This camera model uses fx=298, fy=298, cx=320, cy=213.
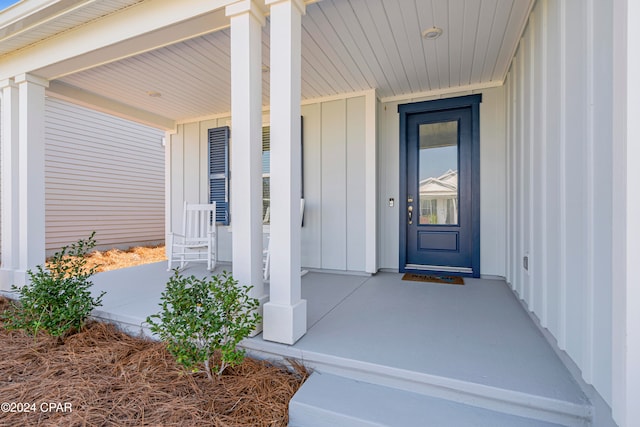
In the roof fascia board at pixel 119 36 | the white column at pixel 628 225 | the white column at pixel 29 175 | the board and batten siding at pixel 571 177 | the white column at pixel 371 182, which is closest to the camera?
the white column at pixel 628 225

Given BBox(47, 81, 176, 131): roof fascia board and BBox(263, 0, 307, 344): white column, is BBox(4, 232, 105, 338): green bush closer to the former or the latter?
BBox(263, 0, 307, 344): white column

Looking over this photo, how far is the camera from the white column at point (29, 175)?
9.78ft

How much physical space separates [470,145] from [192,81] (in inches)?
130

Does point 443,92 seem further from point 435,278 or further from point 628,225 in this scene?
point 628,225

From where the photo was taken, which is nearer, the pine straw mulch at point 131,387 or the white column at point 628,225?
the white column at point 628,225

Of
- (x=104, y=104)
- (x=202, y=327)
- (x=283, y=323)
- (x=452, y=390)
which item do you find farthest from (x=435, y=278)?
(x=104, y=104)

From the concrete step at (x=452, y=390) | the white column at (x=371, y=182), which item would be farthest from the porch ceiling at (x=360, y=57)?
the concrete step at (x=452, y=390)

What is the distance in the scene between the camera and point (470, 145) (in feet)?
11.5

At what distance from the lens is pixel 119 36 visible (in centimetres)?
234

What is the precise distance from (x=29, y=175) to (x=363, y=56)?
138 inches

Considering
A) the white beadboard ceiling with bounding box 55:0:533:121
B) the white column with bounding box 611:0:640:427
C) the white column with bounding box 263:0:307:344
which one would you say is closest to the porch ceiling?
the white beadboard ceiling with bounding box 55:0:533:121

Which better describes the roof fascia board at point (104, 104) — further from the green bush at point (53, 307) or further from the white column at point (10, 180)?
the green bush at point (53, 307)

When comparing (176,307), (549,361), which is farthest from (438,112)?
(176,307)

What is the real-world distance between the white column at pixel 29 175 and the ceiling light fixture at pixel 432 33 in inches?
148
